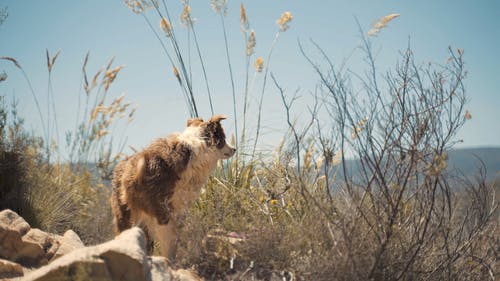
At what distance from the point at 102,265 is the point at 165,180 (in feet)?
4.40

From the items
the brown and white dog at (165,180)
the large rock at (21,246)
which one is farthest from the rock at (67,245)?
the brown and white dog at (165,180)

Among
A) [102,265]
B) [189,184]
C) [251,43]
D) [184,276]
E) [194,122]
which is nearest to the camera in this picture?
[102,265]

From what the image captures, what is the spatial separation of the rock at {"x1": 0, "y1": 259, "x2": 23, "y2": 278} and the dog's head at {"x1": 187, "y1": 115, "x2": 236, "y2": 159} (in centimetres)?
202

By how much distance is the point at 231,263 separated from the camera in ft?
12.0

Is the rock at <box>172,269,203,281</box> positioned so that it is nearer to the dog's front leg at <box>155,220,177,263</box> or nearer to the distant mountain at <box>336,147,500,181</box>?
the dog's front leg at <box>155,220,177,263</box>

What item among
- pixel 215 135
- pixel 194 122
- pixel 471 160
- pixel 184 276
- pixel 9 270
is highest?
pixel 194 122

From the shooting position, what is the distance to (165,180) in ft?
13.9

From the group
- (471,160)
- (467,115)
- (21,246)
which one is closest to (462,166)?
(467,115)

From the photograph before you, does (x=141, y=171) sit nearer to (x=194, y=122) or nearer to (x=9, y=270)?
(x=194, y=122)

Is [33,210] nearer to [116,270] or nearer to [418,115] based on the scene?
[116,270]

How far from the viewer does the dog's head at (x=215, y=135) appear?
4673 millimetres

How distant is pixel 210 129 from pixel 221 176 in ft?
4.39

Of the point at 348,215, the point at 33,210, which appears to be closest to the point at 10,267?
the point at 33,210

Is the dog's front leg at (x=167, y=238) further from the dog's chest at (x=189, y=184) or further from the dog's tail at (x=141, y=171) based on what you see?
Result: the dog's tail at (x=141, y=171)
